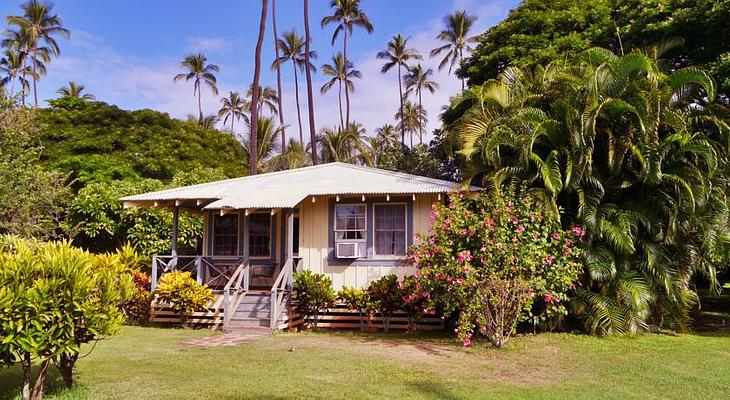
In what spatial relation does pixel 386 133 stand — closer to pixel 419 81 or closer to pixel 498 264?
pixel 419 81

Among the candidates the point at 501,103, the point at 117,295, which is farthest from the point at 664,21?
the point at 117,295

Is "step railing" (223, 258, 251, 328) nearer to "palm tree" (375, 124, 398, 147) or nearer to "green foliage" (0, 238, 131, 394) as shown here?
"green foliage" (0, 238, 131, 394)

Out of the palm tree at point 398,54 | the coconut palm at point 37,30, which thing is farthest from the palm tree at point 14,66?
the palm tree at point 398,54

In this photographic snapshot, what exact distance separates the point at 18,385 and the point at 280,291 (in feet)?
19.5

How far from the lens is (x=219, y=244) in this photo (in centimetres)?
1465

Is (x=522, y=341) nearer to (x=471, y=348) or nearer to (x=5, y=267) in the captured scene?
(x=471, y=348)

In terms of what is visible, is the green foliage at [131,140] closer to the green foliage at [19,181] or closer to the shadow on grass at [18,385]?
the green foliage at [19,181]

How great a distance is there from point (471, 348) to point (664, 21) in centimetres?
1033

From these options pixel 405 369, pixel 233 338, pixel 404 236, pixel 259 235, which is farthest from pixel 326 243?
pixel 405 369

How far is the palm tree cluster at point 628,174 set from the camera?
10.3 m

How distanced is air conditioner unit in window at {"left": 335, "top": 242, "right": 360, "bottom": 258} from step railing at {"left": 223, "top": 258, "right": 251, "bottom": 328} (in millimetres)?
2152

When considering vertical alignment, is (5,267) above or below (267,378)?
above

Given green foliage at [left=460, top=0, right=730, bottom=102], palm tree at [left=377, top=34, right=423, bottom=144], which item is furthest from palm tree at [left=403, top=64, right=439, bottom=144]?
green foliage at [left=460, top=0, right=730, bottom=102]

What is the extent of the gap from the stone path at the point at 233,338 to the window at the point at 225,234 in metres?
3.26
